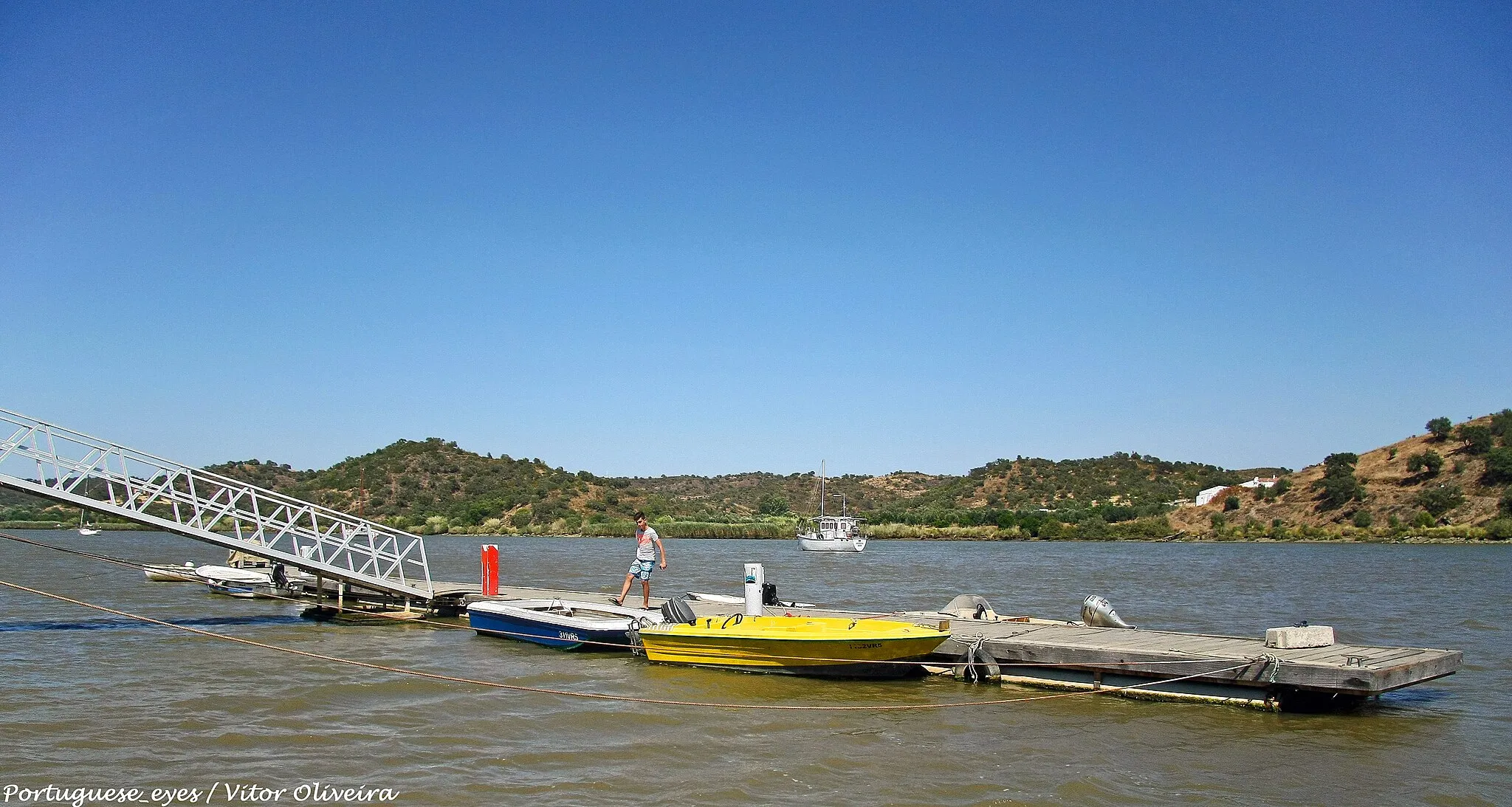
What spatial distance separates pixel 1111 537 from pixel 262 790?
83.3 m

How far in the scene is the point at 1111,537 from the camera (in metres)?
85.4

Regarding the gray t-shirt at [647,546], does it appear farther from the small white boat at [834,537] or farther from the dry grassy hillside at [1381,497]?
the dry grassy hillside at [1381,497]

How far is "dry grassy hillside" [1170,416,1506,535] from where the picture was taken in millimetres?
70812

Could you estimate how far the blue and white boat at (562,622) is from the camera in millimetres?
18188

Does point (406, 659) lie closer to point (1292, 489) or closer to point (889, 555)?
point (889, 555)

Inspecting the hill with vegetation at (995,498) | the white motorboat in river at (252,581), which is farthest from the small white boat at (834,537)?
the white motorboat in river at (252,581)

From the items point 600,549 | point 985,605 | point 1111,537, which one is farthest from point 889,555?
point 985,605

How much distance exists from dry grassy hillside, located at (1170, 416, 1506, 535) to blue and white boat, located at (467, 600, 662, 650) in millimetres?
70236

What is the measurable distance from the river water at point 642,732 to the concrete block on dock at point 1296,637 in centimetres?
106

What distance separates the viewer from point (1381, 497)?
7656 cm

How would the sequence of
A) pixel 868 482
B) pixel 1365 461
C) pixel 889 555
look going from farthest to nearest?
pixel 868 482 < pixel 1365 461 < pixel 889 555

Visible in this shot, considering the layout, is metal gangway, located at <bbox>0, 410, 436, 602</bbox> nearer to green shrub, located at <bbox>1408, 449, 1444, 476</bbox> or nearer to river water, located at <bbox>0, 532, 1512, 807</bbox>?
river water, located at <bbox>0, 532, 1512, 807</bbox>

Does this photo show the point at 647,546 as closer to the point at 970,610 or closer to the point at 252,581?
the point at 970,610

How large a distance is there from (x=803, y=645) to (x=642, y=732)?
3655 millimetres
